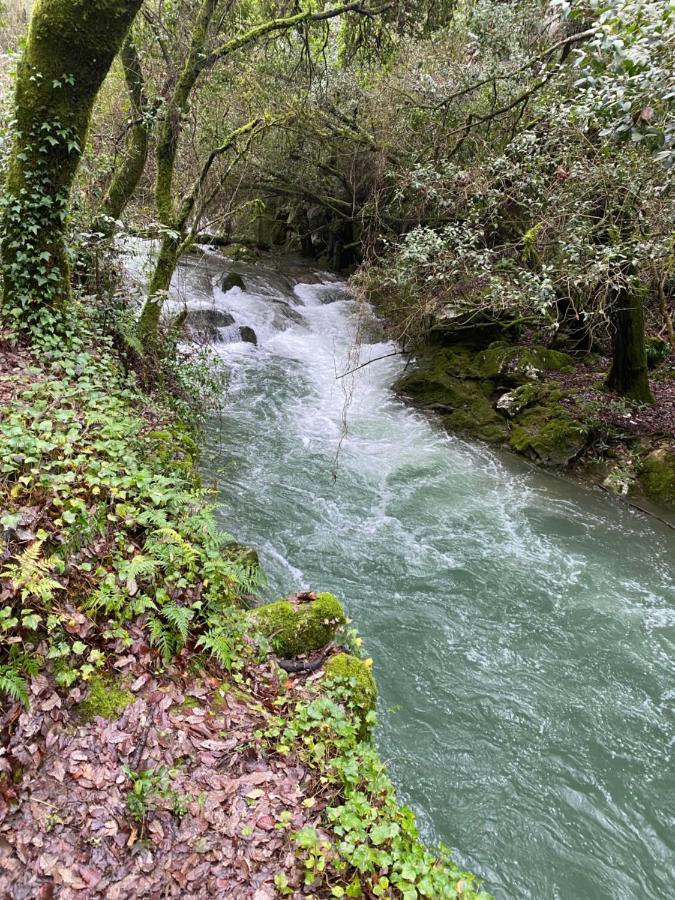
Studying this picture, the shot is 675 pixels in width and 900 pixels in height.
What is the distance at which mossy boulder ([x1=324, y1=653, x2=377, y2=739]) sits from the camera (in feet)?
12.5

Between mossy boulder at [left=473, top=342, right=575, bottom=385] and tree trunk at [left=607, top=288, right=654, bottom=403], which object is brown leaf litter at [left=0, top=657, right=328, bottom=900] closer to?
tree trunk at [left=607, top=288, right=654, bottom=403]

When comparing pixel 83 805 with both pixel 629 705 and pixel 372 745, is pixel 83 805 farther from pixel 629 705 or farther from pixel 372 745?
pixel 629 705

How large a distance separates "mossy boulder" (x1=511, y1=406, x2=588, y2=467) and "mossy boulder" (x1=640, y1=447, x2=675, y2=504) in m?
1.20

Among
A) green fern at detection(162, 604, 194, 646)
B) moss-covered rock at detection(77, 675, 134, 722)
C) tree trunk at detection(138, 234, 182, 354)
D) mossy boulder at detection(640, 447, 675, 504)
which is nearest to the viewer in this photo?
moss-covered rock at detection(77, 675, 134, 722)

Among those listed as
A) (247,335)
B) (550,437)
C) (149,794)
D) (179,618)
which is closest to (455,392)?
(550,437)

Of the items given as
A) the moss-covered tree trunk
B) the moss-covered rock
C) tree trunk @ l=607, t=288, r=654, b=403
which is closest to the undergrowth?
the moss-covered rock

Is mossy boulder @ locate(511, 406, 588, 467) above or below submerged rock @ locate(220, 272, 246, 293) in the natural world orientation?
below

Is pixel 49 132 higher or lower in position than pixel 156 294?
higher

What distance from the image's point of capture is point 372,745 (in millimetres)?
3746

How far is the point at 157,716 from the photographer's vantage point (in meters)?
3.14

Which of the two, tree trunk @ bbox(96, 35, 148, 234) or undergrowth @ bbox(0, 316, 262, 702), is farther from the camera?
tree trunk @ bbox(96, 35, 148, 234)

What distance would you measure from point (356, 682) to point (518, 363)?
1024cm

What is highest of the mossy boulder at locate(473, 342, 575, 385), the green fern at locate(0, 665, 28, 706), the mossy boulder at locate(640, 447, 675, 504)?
the mossy boulder at locate(473, 342, 575, 385)

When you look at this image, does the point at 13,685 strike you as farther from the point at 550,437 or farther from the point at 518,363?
the point at 518,363
